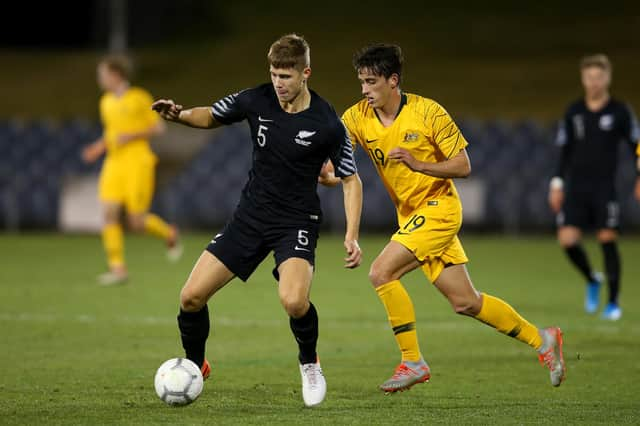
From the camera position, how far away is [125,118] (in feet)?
43.0

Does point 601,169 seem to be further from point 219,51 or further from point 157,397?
point 219,51

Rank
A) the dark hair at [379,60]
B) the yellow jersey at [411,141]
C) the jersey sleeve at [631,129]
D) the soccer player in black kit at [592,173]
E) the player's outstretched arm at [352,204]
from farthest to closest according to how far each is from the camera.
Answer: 1. the soccer player in black kit at [592,173]
2. the jersey sleeve at [631,129]
3. the yellow jersey at [411,141]
4. the dark hair at [379,60]
5. the player's outstretched arm at [352,204]

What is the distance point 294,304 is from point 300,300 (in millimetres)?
40

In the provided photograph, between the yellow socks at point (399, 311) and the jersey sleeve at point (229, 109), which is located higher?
the jersey sleeve at point (229, 109)

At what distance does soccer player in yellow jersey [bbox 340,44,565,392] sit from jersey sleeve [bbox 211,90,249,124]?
724 millimetres

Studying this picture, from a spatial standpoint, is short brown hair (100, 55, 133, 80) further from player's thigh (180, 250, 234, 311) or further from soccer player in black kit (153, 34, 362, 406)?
player's thigh (180, 250, 234, 311)

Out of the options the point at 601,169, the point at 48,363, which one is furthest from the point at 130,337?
the point at 601,169

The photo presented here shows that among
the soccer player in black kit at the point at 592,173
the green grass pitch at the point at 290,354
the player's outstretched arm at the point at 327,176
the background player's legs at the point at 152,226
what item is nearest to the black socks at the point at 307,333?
the green grass pitch at the point at 290,354

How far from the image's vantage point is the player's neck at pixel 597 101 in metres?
10.5

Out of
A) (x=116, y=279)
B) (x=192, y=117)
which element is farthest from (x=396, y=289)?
(x=116, y=279)

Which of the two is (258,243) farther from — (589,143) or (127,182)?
(127,182)

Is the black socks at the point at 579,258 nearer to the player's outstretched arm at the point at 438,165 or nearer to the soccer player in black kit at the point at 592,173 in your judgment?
the soccer player in black kit at the point at 592,173

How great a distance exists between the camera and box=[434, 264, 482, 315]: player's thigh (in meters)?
6.98

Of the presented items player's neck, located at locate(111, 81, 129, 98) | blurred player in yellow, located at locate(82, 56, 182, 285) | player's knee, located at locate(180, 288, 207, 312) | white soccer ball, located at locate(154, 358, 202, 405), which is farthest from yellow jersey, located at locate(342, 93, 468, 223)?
blurred player in yellow, located at locate(82, 56, 182, 285)
